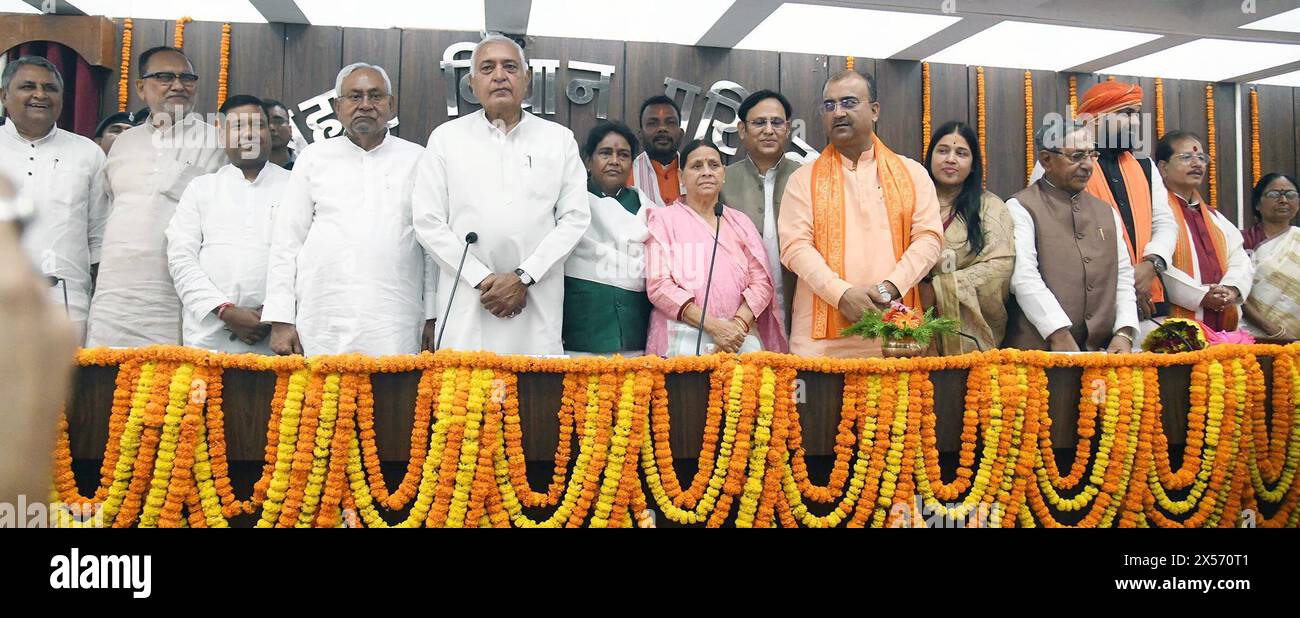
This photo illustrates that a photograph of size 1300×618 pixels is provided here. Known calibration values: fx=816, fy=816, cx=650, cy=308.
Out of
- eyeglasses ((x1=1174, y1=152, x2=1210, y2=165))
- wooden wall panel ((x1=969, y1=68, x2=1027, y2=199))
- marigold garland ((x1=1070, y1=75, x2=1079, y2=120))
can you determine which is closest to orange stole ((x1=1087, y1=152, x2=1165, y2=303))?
eyeglasses ((x1=1174, y1=152, x2=1210, y2=165))

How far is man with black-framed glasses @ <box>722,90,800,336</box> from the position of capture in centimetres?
306

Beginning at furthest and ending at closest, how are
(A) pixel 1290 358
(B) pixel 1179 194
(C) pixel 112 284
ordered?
(B) pixel 1179 194 → (C) pixel 112 284 → (A) pixel 1290 358

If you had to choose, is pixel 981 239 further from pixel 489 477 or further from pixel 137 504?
pixel 137 504

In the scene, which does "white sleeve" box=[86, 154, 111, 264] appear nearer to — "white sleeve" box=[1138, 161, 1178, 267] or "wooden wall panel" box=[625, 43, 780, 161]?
"wooden wall panel" box=[625, 43, 780, 161]

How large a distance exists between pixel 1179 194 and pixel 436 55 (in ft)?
11.9

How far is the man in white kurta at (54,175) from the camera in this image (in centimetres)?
278

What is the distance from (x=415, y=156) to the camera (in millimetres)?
2805

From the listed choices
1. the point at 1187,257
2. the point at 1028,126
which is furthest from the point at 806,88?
the point at 1187,257

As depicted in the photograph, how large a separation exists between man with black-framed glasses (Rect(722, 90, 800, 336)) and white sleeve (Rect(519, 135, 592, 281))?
66 centimetres

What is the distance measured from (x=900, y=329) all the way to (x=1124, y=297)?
1.52 meters

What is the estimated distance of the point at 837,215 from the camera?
284cm

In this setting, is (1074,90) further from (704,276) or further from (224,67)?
(224,67)
